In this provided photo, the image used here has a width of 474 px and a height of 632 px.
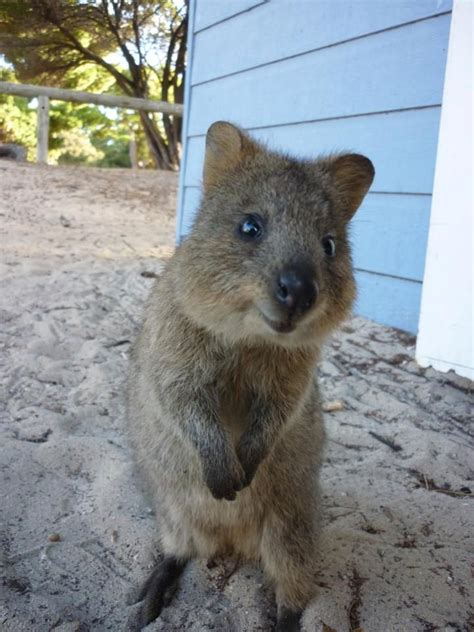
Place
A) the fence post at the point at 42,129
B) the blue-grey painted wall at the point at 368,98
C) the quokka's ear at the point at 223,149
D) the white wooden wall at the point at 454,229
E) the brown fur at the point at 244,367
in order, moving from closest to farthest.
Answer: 1. the brown fur at the point at 244,367
2. the quokka's ear at the point at 223,149
3. the white wooden wall at the point at 454,229
4. the blue-grey painted wall at the point at 368,98
5. the fence post at the point at 42,129

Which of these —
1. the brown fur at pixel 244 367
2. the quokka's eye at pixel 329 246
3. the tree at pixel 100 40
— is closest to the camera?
the brown fur at pixel 244 367

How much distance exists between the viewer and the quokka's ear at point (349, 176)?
2.36 m

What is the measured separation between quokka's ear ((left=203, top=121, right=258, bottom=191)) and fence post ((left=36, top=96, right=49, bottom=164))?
8631 mm

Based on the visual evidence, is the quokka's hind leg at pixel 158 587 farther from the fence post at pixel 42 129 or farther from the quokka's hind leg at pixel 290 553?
the fence post at pixel 42 129

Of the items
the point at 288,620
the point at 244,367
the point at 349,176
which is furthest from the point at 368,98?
the point at 288,620

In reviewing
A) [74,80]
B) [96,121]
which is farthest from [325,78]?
[96,121]

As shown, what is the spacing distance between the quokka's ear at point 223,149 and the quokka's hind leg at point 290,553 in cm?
125

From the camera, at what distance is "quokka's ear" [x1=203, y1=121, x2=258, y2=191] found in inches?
91.5

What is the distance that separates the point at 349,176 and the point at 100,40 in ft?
32.0

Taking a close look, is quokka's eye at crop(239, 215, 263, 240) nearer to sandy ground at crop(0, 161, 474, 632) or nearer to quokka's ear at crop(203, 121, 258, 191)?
quokka's ear at crop(203, 121, 258, 191)

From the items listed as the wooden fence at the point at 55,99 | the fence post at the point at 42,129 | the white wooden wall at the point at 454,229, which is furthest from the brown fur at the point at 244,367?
the fence post at the point at 42,129

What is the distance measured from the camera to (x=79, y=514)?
2.54 m

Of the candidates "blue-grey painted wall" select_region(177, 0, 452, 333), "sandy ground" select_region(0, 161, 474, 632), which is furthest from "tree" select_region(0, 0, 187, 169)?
"sandy ground" select_region(0, 161, 474, 632)

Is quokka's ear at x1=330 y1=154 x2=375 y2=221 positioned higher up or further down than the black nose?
higher up
